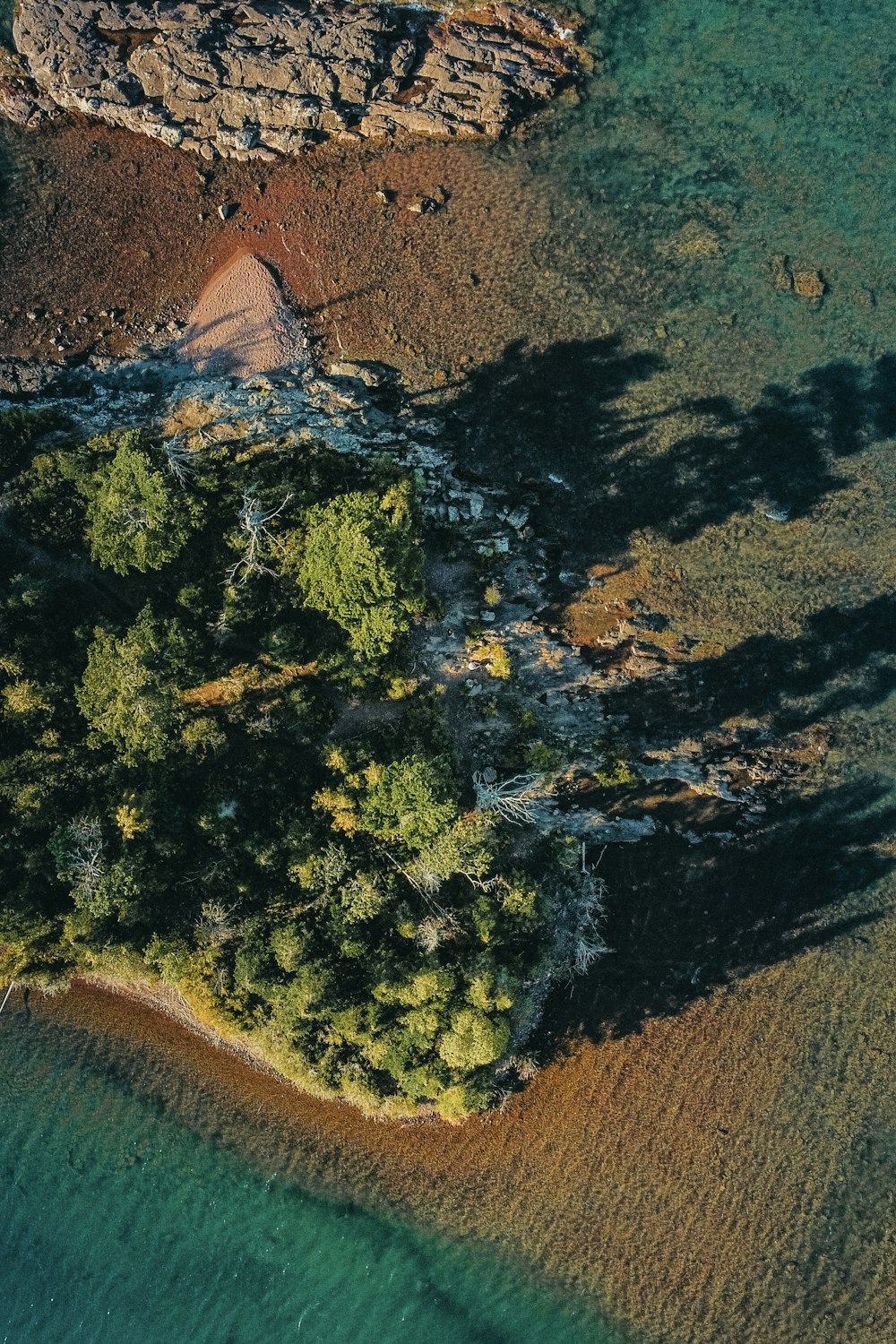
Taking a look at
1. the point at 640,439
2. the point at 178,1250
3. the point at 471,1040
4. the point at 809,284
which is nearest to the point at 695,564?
the point at 640,439

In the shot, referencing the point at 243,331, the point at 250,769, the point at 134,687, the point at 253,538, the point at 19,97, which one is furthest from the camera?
the point at 19,97

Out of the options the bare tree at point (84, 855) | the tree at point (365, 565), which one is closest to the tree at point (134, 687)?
the bare tree at point (84, 855)

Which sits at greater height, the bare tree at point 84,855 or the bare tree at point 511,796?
the bare tree at point 511,796

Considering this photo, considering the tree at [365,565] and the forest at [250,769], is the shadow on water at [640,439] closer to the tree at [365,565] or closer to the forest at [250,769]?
the forest at [250,769]

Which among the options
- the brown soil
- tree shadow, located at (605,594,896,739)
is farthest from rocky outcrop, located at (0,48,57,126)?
tree shadow, located at (605,594,896,739)

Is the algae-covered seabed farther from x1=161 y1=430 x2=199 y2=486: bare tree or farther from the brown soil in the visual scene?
x1=161 y1=430 x2=199 y2=486: bare tree

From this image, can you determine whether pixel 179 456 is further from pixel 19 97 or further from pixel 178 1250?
pixel 178 1250
